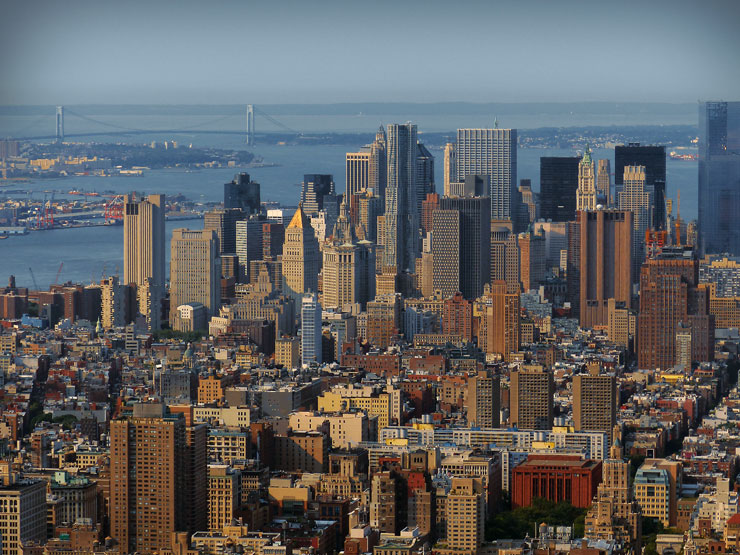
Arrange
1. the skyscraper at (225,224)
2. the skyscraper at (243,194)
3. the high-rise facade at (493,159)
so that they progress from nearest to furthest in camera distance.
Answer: the skyscraper at (225,224) < the skyscraper at (243,194) < the high-rise facade at (493,159)

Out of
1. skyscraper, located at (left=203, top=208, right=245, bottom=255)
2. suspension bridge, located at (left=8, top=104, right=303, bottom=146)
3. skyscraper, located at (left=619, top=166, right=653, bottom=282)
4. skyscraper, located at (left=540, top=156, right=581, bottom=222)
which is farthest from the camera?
skyscraper, located at (left=540, top=156, right=581, bottom=222)

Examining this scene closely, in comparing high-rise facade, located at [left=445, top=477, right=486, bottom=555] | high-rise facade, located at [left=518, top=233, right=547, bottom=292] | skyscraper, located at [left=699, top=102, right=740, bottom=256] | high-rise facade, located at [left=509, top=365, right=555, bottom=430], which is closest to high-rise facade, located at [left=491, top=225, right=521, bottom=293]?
high-rise facade, located at [left=518, top=233, right=547, bottom=292]

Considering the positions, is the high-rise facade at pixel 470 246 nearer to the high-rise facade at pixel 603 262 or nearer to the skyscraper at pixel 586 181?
the high-rise facade at pixel 603 262

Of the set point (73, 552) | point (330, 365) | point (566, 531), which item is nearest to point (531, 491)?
point (566, 531)

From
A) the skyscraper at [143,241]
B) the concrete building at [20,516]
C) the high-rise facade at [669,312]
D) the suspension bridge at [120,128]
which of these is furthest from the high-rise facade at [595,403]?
the skyscraper at [143,241]

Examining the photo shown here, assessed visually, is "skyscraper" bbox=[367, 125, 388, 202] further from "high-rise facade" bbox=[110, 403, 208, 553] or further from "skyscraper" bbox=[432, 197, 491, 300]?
"high-rise facade" bbox=[110, 403, 208, 553]

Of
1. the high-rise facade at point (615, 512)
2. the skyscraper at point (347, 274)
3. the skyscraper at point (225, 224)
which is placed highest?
the skyscraper at point (225, 224)

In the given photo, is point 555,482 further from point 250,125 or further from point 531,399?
point 250,125

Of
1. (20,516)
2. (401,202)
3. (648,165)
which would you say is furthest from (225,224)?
(20,516)
